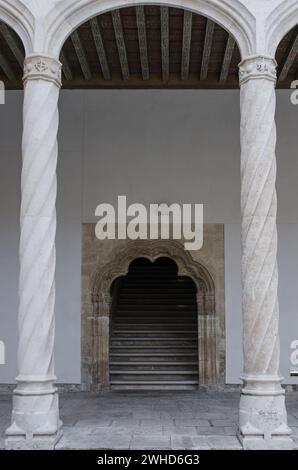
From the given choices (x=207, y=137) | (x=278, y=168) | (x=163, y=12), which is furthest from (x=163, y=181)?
(x=163, y=12)

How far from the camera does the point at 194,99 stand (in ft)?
34.3

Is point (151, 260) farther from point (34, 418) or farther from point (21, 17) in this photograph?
point (21, 17)

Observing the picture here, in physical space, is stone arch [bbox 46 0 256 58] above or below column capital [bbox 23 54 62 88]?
above

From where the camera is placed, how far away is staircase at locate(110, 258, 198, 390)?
10094mm

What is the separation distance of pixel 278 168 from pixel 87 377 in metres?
4.70

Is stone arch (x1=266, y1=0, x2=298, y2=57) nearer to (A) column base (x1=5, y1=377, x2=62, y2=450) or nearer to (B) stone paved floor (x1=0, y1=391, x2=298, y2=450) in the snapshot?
(B) stone paved floor (x1=0, y1=391, x2=298, y2=450)

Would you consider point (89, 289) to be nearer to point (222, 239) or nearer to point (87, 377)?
point (87, 377)

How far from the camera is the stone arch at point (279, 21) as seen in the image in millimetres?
6750

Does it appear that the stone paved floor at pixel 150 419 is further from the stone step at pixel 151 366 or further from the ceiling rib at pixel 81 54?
the ceiling rib at pixel 81 54

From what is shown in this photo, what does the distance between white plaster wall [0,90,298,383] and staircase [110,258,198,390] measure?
0.89 metres

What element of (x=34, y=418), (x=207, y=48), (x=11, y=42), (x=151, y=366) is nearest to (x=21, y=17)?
(x=11, y=42)

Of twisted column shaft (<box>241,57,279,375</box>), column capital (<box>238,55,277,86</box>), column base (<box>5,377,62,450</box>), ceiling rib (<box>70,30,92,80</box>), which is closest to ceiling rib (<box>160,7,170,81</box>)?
ceiling rib (<box>70,30,92,80</box>)

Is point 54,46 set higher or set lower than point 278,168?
higher

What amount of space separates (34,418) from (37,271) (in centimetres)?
149
